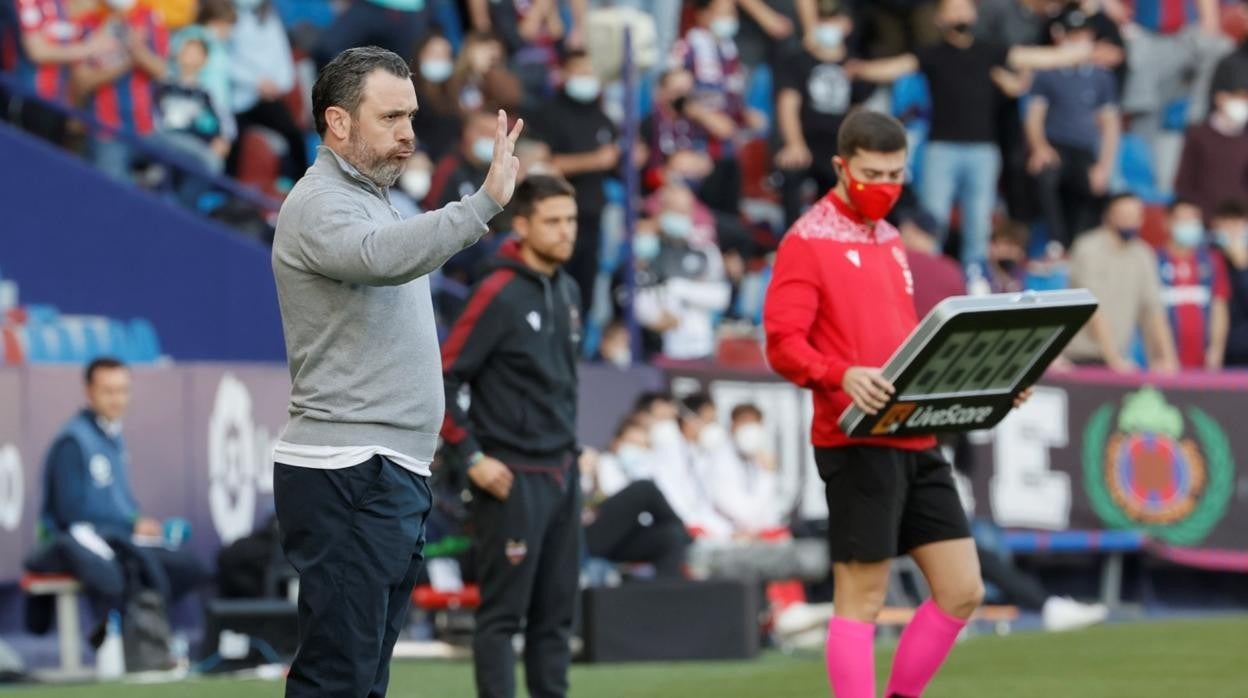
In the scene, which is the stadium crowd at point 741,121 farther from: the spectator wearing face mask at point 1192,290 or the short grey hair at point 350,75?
the short grey hair at point 350,75

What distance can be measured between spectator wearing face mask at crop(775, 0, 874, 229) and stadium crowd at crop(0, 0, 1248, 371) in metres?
0.02

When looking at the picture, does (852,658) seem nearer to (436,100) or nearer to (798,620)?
(798,620)

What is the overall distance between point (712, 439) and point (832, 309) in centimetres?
729

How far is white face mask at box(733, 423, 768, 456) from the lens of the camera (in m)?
15.4

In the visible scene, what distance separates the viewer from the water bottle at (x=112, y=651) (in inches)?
480

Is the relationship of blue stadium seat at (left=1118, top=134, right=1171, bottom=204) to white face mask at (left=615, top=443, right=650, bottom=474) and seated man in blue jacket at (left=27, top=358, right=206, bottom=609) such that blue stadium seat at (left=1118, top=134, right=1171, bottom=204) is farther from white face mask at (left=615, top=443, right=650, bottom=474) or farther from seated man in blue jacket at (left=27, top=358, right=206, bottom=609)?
seated man in blue jacket at (left=27, top=358, right=206, bottom=609)

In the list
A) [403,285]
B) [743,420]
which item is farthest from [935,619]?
[743,420]

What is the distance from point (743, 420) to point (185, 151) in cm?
420

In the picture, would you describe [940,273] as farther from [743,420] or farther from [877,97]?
[877,97]

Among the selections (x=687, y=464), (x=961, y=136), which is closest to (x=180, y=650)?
(x=687, y=464)

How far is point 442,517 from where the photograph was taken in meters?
13.6

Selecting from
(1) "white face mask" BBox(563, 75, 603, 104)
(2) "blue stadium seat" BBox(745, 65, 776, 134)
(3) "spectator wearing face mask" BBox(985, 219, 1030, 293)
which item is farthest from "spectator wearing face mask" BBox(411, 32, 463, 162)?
(3) "spectator wearing face mask" BBox(985, 219, 1030, 293)

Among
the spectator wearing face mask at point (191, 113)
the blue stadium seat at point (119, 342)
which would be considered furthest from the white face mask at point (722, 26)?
the blue stadium seat at point (119, 342)

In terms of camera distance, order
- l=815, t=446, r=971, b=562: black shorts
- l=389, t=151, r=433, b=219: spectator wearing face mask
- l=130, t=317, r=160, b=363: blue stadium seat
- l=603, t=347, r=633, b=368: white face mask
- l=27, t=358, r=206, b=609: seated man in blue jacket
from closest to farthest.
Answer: l=815, t=446, r=971, b=562: black shorts → l=27, t=358, r=206, b=609: seated man in blue jacket → l=130, t=317, r=160, b=363: blue stadium seat → l=389, t=151, r=433, b=219: spectator wearing face mask → l=603, t=347, r=633, b=368: white face mask
